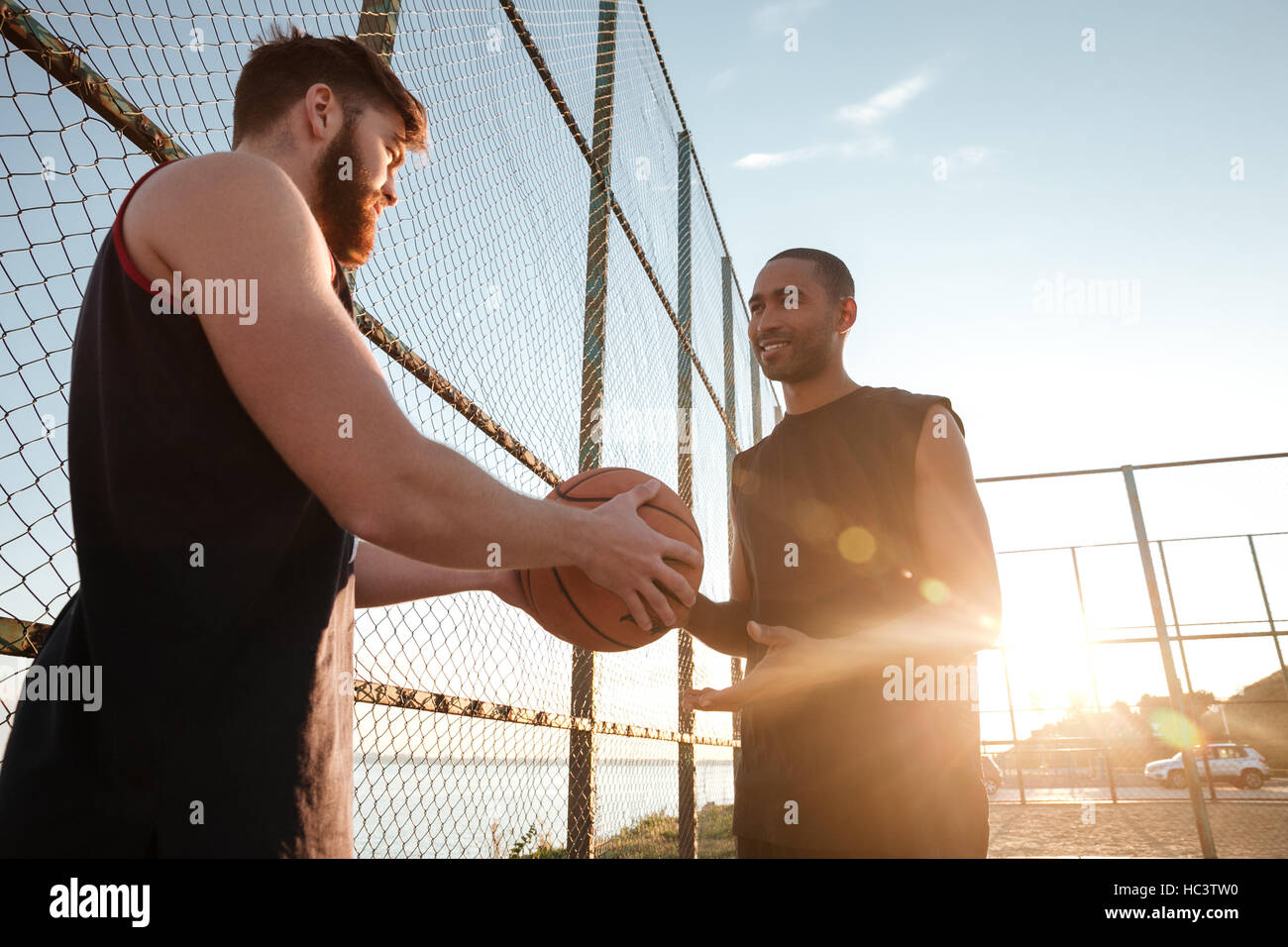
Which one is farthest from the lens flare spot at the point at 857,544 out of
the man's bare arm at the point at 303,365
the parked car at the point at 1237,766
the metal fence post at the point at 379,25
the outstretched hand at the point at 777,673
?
the parked car at the point at 1237,766

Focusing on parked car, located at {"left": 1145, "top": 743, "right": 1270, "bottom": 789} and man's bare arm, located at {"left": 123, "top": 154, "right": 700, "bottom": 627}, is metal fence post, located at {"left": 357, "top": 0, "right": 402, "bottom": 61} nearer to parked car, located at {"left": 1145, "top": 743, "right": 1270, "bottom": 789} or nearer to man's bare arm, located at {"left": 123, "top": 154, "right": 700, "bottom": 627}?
man's bare arm, located at {"left": 123, "top": 154, "right": 700, "bottom": 627}

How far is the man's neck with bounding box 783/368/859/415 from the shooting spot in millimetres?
2420

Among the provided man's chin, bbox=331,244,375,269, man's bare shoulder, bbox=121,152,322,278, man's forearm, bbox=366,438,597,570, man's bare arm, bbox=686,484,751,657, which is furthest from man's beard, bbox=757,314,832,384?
man's bare shoulder, bbox=121,152,322,278

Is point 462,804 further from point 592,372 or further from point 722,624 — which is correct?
point 592,372

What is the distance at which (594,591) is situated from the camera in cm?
175

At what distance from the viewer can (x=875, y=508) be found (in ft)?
6.79

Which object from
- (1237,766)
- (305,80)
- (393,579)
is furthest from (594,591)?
(1237,766)

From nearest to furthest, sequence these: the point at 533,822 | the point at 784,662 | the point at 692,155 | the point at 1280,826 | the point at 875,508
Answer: the point at 784,662 < the point at 875,508 < the point at 533,822 < the point at 692,155 < the point at 1280,826

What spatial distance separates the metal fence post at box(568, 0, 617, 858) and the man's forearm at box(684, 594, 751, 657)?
2.66 ft

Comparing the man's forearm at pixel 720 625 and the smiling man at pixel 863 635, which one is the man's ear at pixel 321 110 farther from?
the man's forearm at pixel 720 625

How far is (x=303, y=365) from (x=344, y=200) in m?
0.53
